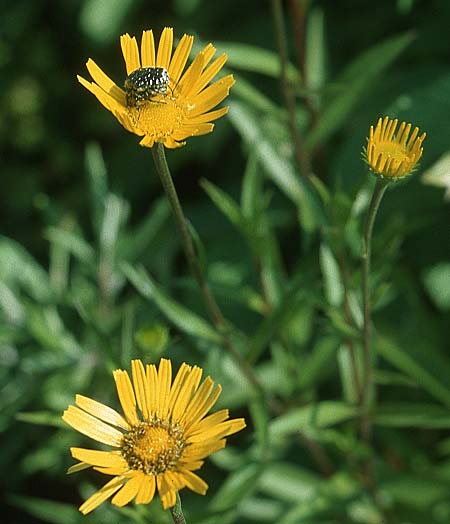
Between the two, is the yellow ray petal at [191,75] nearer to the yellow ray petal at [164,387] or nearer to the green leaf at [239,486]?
the yellow ray petal at [164,387]

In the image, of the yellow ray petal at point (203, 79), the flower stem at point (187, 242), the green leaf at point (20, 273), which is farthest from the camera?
the green leaf at point (20, 273)

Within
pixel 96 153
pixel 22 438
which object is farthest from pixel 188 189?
pixel 22 438

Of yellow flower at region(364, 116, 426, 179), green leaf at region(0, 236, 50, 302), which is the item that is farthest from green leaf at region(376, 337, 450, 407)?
green leaf at region(0, 236, 50, 302)

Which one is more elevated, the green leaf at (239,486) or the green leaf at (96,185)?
the green leaf at (96,185)

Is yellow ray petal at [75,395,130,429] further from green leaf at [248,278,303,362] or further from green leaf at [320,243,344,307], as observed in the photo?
green leaf at [320,243,344,307]

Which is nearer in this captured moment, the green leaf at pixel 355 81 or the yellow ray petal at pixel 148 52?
the yellow ray petal at pixel 148 52

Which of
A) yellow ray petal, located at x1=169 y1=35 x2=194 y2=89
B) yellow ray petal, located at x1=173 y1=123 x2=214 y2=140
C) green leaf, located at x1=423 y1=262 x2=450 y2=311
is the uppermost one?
green leaf, located at x1=423 y1=262 x2=450 y2=311

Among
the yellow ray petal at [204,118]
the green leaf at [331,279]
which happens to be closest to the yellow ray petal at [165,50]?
the yellow ray petal at [204,118]
